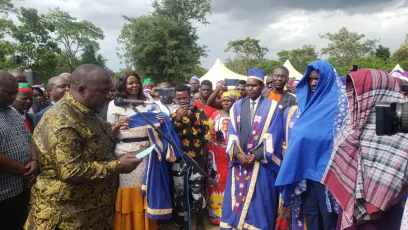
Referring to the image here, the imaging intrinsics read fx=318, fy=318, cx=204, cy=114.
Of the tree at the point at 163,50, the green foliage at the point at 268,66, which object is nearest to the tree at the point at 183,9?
the tree at the point at 163,50

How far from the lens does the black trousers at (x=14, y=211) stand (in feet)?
9.19

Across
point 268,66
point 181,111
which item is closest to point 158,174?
point 181,111

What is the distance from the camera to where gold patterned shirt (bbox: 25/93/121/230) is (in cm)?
196

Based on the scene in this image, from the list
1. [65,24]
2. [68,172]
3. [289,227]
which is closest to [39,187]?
[68,172]

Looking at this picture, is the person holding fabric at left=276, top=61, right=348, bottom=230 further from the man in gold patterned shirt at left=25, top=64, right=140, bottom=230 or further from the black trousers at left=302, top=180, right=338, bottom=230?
the man in gold patterned shirt at left=25, top=64, right=140, bottom=230

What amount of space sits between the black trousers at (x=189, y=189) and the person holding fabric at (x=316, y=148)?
4.53ft

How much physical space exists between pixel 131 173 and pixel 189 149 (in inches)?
32.3

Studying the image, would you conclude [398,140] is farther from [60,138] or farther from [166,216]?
[166,216]

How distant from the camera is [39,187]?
2.09m

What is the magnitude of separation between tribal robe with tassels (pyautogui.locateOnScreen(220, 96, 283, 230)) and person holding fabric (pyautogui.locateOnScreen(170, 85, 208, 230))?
0.47m

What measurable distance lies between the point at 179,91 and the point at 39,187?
2345mm

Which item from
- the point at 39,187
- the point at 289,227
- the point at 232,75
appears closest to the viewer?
the point at 39,187

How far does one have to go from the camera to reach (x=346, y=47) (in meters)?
47.3

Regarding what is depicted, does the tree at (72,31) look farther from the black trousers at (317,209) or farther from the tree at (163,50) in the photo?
the black trousers at (317,209)
